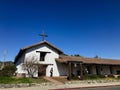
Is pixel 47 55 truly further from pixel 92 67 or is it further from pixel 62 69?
pixel 92 67

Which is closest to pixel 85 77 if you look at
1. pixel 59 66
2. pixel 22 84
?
pixel 59 66

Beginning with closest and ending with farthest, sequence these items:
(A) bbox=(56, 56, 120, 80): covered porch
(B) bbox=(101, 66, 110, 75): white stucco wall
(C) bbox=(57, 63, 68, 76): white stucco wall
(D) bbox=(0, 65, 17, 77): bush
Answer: (D) bbox=(0, 65, 17, 77): bush → (C) bbox=(57, 63, 68, 76): white stucco wall → (A) bbox=(56, 56, 120, 80): covered porch → (B) bbox=(101, 66, 110, 75): white stucco wall

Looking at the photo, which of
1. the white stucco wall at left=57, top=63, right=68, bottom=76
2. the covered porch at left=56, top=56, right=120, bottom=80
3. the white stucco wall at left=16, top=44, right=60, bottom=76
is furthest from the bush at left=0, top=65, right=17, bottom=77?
the white stucco wall at left=57, top=63, right=68, bottom=76

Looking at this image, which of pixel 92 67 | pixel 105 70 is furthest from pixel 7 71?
pixel 105 70

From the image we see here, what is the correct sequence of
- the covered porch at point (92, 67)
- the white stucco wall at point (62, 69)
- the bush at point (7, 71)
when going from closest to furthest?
1. the bush at point (7, 71)
2. the white stucco wall at point (62, 69)
3. the covered porch at point (92, 67)

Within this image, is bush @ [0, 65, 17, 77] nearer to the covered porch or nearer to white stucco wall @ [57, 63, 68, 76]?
the covered porch

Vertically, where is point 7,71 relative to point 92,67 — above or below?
below

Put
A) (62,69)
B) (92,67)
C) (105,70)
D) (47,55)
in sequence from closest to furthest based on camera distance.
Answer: (47,55) < (62,69) < (92,67) < (105,70)

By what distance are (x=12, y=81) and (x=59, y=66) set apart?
12.3m

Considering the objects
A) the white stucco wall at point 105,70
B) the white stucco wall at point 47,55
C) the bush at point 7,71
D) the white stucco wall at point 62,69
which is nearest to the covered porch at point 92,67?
the white stucco wall at point 105,70

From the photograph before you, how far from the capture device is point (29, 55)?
28172 millimetres

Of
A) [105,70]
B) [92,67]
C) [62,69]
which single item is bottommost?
[105,70]

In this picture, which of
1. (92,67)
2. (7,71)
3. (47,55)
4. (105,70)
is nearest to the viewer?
(7,71)

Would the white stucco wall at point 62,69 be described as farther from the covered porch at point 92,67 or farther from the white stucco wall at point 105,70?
the white stucco wall at point 105,70
